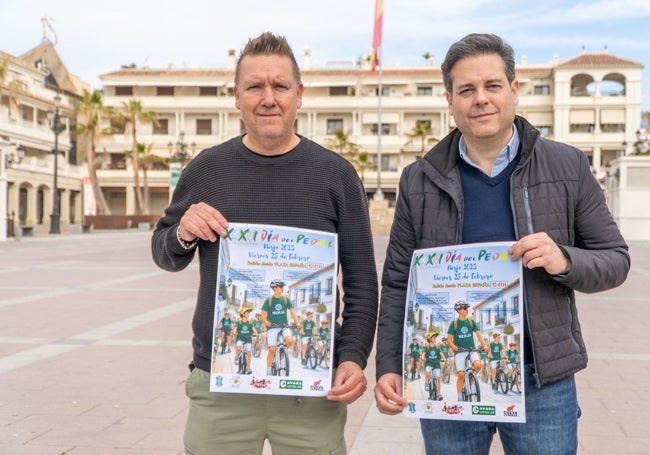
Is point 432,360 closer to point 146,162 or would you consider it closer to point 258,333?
point 258,333

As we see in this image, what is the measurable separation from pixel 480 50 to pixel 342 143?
58115 millimetres

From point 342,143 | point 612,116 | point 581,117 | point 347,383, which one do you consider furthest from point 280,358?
point 612,116

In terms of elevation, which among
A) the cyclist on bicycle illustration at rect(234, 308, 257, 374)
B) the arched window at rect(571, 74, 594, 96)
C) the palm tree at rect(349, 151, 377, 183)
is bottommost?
the cyclist on bicycle illustration at rect(234, 308, 257, 374)

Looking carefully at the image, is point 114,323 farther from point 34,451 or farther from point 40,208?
point 40,208

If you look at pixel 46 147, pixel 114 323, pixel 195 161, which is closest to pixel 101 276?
pixel 114 323

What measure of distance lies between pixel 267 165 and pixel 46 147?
55714mm

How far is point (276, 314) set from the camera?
220 centimetres

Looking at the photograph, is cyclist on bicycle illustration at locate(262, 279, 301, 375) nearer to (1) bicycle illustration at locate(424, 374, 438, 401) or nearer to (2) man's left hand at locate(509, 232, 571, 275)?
(1) bicycle illustration at locate(424, 374, 438, 401)

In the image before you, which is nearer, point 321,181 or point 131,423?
point 321,181

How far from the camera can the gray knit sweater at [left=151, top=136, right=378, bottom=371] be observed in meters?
2.31

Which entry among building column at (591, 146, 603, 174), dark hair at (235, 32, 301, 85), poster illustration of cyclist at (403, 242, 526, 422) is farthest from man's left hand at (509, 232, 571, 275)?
building column at (591, 146, 603, 174)

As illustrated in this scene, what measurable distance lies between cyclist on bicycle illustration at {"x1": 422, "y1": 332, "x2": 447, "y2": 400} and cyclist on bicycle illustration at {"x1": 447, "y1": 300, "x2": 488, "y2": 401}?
0.04m

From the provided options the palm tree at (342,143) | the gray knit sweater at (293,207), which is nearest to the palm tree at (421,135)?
the palm tree at (342,143)

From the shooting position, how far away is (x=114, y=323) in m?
8.94
